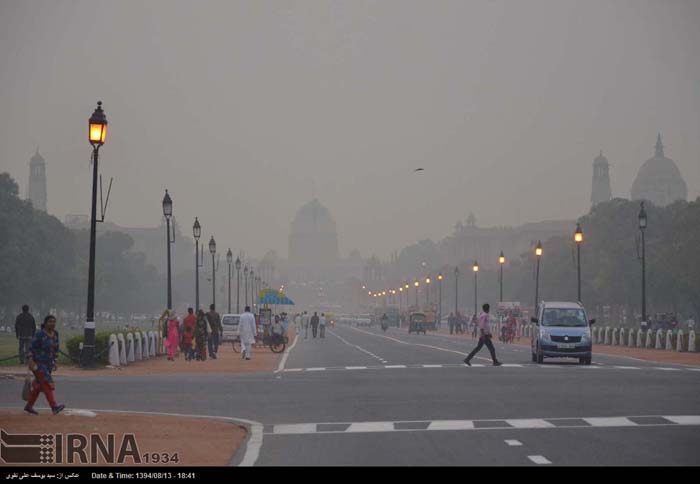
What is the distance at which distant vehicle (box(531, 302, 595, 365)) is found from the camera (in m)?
44.5

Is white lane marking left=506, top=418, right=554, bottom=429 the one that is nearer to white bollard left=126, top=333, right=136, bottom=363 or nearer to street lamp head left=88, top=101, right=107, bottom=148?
street lamp head left=88, top=101, right=107, bottom=148

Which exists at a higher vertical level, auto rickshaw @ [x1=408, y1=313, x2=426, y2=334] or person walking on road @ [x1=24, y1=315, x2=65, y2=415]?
auto rickshaw @ [x1=408, y1=313, x2=426, y2=334]

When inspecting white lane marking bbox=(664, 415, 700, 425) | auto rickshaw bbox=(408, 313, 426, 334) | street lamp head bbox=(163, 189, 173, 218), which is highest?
street lamp head bbox=(163, 189, 173, 218)

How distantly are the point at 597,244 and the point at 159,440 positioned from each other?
4901 inches

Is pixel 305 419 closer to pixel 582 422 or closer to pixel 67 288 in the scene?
pixel 582 422

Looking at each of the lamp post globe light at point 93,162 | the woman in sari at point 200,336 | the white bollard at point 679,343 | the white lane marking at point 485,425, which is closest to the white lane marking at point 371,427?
the white lane marking at point 485,425

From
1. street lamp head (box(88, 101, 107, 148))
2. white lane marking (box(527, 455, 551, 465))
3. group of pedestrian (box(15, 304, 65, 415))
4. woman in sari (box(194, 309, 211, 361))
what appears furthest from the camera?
woman in sari (box(194, 309, 211, 361))

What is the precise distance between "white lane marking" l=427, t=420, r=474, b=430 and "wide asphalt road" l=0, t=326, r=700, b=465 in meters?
0.03

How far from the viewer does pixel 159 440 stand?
1900 centimetres

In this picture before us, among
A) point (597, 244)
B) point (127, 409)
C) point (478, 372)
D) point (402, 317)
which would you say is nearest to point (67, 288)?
point (597, 244)

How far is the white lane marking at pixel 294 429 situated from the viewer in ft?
67.1

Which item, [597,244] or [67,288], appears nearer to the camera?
[67,288]

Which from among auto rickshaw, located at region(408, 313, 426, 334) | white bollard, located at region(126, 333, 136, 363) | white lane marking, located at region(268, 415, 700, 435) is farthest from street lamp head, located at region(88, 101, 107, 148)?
auto rickshaw, located at region(408, 313, 426, 334)

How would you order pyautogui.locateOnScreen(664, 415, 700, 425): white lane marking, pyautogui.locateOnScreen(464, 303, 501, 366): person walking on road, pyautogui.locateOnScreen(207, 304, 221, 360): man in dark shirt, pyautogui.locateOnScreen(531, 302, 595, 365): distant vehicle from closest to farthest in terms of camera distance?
pyautogui.locateOnScreen(664, 415, 700, 425): white lane marking, pyautogui.locateOnScreen(464, 303, 501, 366): person walking on road, pyautogui.locateOnScreen(531, 302, 595, 365): distant vehicle, pyautogui.locateOnScreen(207, 304, 221, 360): man in dark shirt
